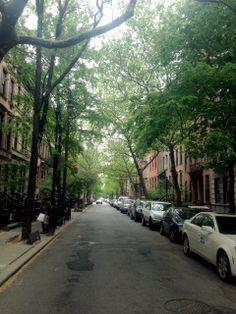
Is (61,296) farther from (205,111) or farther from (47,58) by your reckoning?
(47,58)

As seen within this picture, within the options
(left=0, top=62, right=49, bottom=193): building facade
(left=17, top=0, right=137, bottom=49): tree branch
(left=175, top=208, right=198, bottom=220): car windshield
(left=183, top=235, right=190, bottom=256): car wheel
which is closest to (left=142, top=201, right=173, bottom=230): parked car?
(left=175, top=208, right=198, bottom=220): car windshield

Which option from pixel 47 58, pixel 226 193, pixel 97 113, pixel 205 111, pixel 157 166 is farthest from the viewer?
pixel 157 166

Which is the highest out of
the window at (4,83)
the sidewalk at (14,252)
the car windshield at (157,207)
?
the window at (4,83)

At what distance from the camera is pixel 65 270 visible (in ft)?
30.8

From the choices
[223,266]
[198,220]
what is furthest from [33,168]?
[223,266]

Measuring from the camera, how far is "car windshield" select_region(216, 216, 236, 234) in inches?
375

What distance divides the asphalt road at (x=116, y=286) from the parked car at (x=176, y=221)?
2.81 meters

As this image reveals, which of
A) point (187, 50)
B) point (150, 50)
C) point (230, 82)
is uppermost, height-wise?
point (150, 50)

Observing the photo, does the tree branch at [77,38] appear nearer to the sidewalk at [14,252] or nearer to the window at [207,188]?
the sidewalk at [14,252]

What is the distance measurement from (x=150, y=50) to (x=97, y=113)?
5.30 metres

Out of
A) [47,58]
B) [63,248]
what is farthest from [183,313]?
[47,58]

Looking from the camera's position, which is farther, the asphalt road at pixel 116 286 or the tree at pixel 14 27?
the tree at pixel 14 27

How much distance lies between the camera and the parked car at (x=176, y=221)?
15.3 m

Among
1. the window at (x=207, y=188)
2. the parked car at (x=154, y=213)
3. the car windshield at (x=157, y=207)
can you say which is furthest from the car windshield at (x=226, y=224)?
the window at (x=207, y=188)
